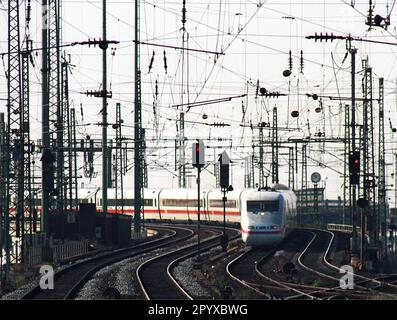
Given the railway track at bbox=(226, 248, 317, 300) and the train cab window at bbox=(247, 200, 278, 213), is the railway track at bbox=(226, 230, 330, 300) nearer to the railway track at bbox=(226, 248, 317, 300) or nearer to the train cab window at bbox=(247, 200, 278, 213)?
the railway track at bbox=(226, 248, 317, 300)

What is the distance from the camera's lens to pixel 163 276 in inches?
1607

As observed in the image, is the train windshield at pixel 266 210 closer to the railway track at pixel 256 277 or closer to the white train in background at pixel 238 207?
the white train in background at pixel 238 207

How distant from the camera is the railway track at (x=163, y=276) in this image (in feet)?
110

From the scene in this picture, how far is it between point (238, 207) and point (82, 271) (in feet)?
129

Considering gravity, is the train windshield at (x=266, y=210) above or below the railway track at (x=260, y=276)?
above

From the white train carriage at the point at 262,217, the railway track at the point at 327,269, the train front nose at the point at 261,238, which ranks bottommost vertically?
the railway track at the point at 327,269

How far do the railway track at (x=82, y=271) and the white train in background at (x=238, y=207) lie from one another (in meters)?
5.64

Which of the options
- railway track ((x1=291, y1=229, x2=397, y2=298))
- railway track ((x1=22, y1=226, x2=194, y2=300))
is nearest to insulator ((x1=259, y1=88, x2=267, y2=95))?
railway track ((x1=291, y1=229, x2=397, y2=298))

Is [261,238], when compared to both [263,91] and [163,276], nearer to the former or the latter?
[263,91]

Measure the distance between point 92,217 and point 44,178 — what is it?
14.5 metres

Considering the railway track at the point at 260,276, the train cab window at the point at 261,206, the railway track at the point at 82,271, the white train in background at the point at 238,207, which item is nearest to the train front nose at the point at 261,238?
the white train in background at the point at 238,207

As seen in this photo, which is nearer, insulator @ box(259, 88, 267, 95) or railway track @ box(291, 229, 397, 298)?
railway track @ box(291, 229, 397, 298)

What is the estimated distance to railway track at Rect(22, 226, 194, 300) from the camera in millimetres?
34062

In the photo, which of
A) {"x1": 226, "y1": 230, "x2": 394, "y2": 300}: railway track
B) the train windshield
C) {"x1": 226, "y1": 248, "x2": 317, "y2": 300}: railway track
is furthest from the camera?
the train windshield
